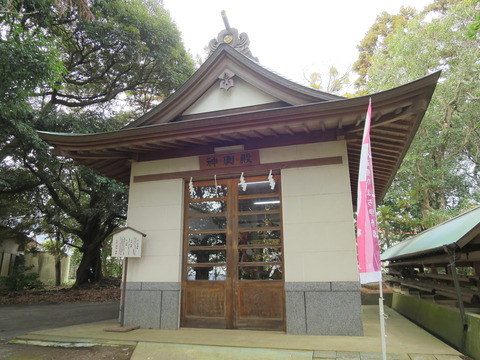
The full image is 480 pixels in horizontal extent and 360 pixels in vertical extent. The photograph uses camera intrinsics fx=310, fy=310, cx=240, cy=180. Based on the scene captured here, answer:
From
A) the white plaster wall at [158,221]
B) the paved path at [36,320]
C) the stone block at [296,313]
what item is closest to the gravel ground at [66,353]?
the paved path at [36,320]

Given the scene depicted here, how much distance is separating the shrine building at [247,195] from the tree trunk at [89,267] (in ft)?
37.6

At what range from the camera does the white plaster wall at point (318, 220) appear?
16.4 feet

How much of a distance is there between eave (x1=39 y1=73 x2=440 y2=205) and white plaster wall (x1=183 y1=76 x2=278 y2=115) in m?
0.29

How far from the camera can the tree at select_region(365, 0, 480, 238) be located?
12.6 meters

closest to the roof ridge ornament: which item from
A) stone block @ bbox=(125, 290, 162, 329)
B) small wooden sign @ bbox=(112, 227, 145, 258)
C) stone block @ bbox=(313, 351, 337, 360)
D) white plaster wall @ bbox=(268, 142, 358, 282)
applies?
white plaster wall @ bbox=(268, 142, 358, 282)

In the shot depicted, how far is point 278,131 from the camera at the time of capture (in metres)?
5.27

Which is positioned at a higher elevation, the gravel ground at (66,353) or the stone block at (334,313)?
the stone block at (334,313)

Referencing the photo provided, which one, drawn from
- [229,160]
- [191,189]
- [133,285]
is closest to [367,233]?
[229,160]

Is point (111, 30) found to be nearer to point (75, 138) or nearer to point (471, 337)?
point (75, 138)

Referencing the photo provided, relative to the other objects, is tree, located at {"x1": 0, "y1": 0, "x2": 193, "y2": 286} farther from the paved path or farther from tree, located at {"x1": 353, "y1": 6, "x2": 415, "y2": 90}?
tree, located at {"x1": 353, "y1": 6, "x2": 415, "y2": 90}

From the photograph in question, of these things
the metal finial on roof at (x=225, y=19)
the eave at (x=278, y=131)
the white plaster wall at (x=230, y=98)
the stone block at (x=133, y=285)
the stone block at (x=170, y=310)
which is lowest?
the stone block at (x=170, y=310)

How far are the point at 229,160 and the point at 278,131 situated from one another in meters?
1.18

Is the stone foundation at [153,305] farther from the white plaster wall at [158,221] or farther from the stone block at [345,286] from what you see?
the stone block at [345,286]

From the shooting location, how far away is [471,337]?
3.80 m
